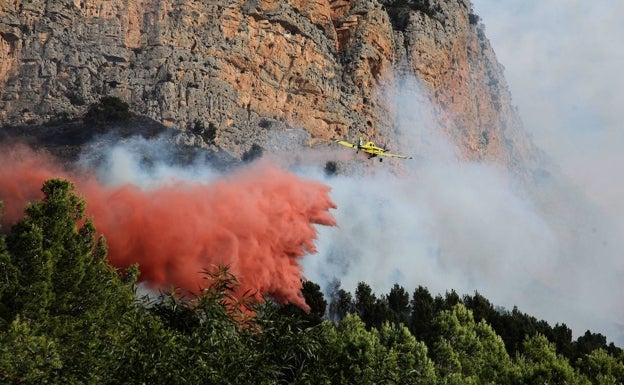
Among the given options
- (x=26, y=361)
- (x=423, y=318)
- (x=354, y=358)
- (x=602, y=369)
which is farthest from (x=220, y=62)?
(x=26, y=361)

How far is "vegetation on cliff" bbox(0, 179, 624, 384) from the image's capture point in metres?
12.1

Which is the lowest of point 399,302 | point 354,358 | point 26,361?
point 399,302

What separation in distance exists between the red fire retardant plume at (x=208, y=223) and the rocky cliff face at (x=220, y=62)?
2129 centimetres

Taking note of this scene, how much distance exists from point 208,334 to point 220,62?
55301 mm

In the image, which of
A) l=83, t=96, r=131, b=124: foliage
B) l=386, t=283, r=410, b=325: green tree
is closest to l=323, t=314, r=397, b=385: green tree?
l=386, t=283, r=410, b=325: green tree

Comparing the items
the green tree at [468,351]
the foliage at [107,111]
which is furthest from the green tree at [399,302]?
the foliage at [107,111]

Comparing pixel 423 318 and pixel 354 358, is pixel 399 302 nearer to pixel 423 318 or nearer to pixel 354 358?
pixel 423 318

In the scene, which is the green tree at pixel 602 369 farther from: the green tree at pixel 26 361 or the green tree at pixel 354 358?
the green tree at pixel 26 361

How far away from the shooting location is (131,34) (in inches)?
2544

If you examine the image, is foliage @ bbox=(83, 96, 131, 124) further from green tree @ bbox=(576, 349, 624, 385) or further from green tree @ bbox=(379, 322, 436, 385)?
green tree @ bbox=(576, 349, 624, 385)

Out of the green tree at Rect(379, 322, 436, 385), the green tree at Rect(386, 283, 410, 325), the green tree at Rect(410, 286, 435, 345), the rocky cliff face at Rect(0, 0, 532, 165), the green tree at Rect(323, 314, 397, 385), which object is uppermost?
the rocky cliff face at Rect(0, 0, 532, 165)

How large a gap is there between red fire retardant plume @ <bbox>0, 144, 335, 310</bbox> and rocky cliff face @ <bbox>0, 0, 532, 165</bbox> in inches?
838

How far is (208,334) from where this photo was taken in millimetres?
12977

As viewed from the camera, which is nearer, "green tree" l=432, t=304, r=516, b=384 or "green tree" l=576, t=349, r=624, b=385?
"green tree" l=576, t=349, r=624, b=385
